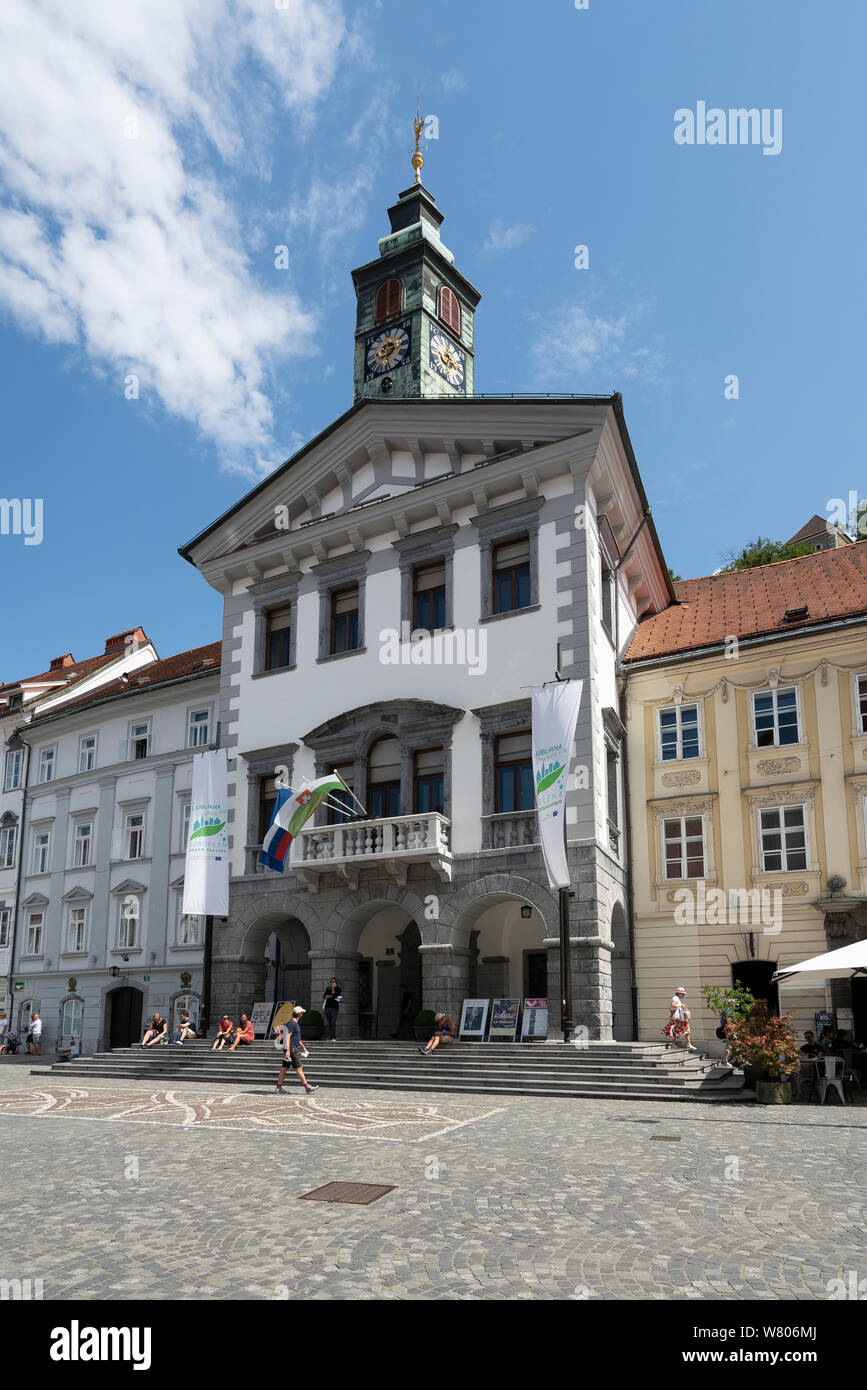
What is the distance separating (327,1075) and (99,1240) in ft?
49.1

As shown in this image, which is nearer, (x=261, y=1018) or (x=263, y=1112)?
(x=263, y=1112)

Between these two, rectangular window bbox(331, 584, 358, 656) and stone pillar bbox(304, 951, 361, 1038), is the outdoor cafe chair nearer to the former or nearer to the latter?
stone pillar bbox(304, 951, 361, 1038)

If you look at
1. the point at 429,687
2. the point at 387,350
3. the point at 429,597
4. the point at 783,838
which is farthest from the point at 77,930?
the point at 783,838

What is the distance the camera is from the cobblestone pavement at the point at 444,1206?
23.1 ft

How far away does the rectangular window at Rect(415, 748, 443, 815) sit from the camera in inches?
1073

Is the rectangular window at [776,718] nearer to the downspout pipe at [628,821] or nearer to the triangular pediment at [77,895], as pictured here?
the downspout pipe at [628,821]

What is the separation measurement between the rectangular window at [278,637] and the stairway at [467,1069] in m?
11.0

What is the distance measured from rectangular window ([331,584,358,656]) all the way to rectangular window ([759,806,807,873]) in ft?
38.8

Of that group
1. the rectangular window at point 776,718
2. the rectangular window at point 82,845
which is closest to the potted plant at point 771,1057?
the rectangular window at point 776,718

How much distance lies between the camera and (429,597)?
95.0 ft

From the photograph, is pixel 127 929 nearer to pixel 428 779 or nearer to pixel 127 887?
pixel 127 887

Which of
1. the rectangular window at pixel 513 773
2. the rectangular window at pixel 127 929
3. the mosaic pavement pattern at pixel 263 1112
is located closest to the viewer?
the mosaic pavement pattern at pixel 263 1112

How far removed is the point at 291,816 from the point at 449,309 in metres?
21.4
